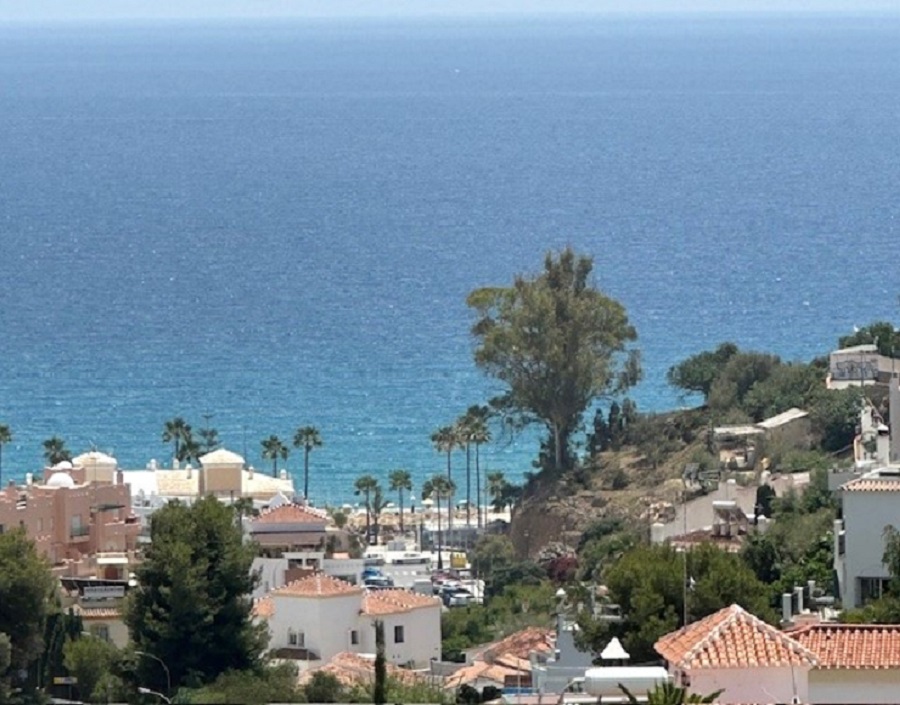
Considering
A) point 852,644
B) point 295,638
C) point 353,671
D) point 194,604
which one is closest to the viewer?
point 852,644

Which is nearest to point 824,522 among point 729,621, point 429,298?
point 729,621

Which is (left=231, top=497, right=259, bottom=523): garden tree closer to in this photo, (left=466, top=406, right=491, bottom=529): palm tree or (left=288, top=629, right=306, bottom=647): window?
(left=288, top=629, right=306, bottom=647): window

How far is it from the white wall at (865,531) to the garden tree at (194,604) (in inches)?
255

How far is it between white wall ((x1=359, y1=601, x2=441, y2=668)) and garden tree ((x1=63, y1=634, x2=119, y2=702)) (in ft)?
15.9

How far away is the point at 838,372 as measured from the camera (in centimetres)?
6188

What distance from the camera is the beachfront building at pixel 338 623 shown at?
140 ft

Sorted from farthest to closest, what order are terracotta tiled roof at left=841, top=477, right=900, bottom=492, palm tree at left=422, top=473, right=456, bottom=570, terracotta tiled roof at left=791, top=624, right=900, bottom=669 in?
palm tree at left=422, top=473, right=456, bottom=570, terracotta tiled roof at left=841, top=477, right=900, bottom=492, terracotta tiled roof at left=791, top=624, right=900, bottom=669

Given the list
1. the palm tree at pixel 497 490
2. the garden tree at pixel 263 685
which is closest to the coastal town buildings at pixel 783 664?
the garden tree at pixel 263 685

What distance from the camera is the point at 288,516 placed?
52.9m

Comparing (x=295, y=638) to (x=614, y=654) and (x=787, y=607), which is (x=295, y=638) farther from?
(x=614, y=654)

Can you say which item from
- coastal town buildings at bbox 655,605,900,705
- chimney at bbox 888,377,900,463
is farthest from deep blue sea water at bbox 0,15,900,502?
coastal town buildings at bbox 655,605,900,705

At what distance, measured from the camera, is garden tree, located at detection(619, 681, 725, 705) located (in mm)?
21516

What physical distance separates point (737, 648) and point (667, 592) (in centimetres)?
930

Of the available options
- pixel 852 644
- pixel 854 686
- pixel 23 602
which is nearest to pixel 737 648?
pixel 854 686
